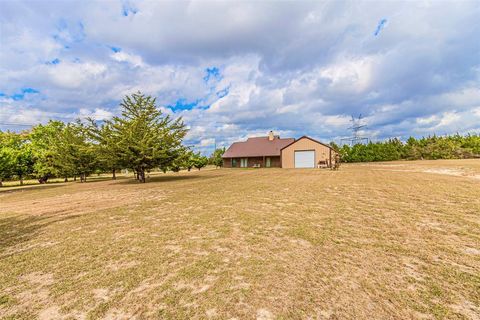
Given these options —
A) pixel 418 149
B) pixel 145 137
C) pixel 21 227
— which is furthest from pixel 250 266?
pixel 418 149

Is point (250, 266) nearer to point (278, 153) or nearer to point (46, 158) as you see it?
point (46, 158)

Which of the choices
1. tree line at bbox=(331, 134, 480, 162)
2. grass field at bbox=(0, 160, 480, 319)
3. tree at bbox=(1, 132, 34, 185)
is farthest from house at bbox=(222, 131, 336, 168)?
tree at bbox=(1, 132, 34, 185)

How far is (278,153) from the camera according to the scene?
123 feet

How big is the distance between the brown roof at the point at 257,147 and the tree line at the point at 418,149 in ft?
35.1

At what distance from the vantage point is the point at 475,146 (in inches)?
1550

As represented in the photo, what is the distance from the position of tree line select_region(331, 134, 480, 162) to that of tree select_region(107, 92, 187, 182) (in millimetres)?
33012

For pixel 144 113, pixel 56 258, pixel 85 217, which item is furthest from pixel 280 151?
pixel 56 258

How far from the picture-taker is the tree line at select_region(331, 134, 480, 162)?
131ft

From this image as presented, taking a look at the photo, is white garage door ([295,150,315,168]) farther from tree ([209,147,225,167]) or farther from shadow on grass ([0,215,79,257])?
shadow on grass ([0,215,79,257])

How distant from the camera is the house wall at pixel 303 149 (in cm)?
3333

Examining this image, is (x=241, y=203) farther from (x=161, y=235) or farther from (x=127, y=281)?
(x=127, y=281)

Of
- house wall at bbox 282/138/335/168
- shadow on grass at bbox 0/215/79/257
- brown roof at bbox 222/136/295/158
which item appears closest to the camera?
shadow on grass at bbox 0/215/79/257

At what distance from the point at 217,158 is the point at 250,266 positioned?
4413cm

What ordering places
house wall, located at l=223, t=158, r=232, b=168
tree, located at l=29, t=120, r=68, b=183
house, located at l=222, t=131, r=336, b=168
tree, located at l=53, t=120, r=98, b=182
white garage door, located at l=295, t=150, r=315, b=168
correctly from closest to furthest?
tree, located at l=53, t=120, r=98, b=182, tree, located at l=29, t=120, r=68, b=183, house, located at l=222, t=131, r=336, b=168, white garage door, located at l=295, t=150, r=315, b=168, house wall, located at l=223, t=158, r=232, b=168
